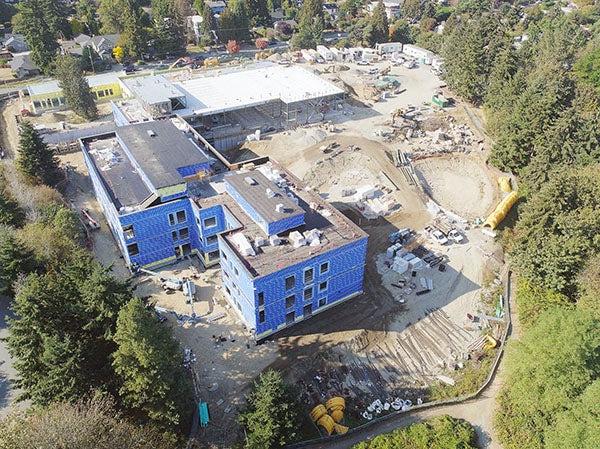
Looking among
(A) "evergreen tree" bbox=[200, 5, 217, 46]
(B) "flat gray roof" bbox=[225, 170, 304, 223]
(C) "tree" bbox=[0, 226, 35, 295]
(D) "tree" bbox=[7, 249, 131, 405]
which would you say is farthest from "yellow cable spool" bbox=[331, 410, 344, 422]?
(A) "evergreen tree" bbox=[200, 5, 217, 46]

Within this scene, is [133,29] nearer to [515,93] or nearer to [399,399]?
[515,93]

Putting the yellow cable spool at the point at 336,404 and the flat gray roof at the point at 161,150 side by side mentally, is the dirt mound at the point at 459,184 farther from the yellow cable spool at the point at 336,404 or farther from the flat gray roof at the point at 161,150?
the flat gray roof at the point at 161,150

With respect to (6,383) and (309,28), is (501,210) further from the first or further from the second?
(309,28)

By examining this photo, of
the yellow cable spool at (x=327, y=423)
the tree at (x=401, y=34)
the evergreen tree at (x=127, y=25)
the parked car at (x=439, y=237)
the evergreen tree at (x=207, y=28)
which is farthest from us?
the tree at (x=401, y=34)

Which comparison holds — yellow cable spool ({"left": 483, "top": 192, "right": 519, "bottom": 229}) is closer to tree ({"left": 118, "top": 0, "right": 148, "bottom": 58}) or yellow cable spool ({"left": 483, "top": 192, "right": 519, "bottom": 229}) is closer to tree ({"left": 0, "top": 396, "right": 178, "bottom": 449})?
tree ({"left": 0, "top": 396, "right": 178, "bottom": 449})

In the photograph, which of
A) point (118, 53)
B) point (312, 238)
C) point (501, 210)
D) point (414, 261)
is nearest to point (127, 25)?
point (118, 53)

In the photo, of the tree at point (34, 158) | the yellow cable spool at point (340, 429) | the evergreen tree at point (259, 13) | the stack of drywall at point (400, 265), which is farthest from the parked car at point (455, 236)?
the evergreen tree at point (259, 13)
